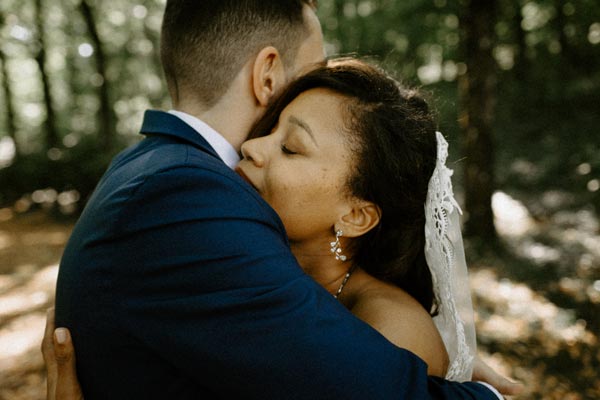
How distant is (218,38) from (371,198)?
1.06m

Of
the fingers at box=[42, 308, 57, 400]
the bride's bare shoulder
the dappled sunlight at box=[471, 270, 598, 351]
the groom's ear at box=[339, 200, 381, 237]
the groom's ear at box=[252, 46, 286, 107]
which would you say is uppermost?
the groom's ear at box=[252, 46, 286, 107]

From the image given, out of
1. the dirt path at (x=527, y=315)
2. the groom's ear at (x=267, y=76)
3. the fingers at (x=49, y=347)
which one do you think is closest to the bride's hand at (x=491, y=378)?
the groom's ear at (x=267, y=76)

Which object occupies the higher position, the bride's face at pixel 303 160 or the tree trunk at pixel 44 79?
the bride's face at pixel 303 160

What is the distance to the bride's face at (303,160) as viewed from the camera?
6.66 feet

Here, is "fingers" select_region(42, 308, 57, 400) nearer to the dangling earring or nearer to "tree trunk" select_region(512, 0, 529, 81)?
the dangling earring

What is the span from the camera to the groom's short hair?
2.35 m

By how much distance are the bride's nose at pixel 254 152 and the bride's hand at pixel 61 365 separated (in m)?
0.93

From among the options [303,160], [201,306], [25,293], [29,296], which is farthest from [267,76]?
[25,293]

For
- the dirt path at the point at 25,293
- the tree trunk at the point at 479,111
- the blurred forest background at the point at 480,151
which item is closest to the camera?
the dirt path at the point at 25,293

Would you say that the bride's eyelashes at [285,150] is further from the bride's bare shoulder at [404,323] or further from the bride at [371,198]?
the bride's bare shoulder at [404,323]

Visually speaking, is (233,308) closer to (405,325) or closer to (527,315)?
(405,325)

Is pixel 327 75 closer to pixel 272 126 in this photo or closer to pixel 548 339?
pixel 272 126

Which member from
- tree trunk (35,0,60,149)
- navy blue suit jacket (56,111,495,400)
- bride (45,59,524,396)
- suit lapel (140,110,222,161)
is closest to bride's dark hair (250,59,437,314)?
bride (45,59,524,396)

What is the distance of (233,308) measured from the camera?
4.43 ft
